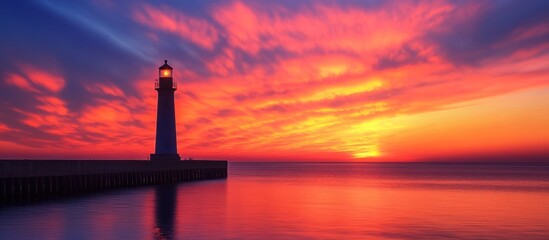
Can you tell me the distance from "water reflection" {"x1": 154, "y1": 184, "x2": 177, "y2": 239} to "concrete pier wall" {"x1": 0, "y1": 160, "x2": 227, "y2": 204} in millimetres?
5518

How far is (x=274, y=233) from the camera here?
23.6 metres

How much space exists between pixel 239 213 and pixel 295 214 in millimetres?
3141

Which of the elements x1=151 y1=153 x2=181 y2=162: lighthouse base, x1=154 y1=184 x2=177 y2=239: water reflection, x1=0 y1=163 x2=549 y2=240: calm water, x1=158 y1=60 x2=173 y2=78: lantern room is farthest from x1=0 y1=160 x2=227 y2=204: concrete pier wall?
x1=158 y1=60 x2=173 y2=78: lantern room

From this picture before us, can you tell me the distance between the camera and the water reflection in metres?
22.8

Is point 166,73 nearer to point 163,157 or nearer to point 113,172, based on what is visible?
point 163,157

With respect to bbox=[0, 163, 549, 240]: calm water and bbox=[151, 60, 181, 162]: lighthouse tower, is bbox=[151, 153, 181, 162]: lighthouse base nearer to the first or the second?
bbox=[151, 60, 181, 162]: lighthouse tower

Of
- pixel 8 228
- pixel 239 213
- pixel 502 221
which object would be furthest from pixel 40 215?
pixel 502 221

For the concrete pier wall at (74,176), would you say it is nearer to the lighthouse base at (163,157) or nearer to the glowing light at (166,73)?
the lighthouse base at (163,157)

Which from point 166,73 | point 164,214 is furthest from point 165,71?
point 164,214

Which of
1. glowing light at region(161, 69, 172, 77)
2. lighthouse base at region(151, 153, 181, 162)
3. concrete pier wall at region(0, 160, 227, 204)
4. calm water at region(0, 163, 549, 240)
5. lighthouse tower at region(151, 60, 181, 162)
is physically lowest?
calm water at region(0, 163, 549, 240)

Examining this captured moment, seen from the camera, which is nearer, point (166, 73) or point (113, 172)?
point (113, 172)

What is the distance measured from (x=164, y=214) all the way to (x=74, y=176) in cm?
1423

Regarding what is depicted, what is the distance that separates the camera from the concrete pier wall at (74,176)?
3328 cm

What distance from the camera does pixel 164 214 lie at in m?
30.0
